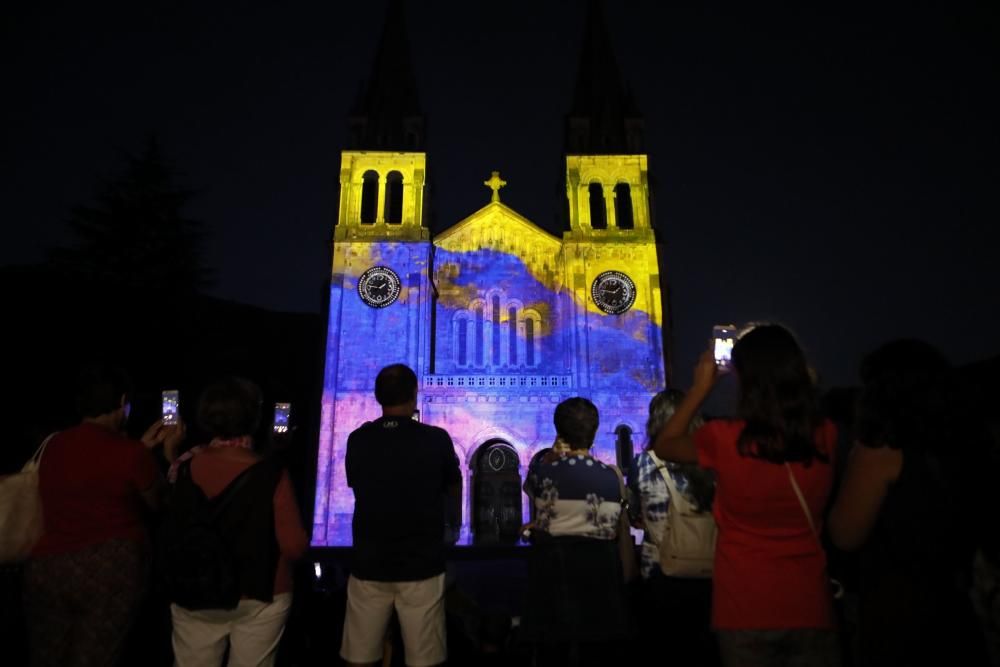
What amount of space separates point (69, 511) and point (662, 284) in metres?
23.2

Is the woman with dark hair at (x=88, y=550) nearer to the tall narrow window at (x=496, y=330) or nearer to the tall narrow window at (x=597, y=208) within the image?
the tall narrow window at (x=496, y=330)

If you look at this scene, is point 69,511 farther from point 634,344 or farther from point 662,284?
point 662,284

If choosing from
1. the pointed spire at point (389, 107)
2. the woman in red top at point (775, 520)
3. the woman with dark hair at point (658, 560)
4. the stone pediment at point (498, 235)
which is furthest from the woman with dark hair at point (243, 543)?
the pointed spire at point (389, 107)

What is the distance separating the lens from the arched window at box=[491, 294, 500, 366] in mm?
23062

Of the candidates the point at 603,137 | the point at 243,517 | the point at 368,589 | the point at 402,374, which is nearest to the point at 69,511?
the point at 243,517

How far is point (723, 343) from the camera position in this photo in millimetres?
3449

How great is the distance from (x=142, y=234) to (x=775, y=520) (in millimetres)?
30068

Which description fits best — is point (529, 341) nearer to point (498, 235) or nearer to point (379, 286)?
point (498, 235)

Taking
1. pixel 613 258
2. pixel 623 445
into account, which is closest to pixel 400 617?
pixel 623 445

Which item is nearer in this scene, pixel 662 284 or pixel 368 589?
pixel 368 589

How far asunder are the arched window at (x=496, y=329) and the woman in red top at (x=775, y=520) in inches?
794

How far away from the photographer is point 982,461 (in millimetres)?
2658

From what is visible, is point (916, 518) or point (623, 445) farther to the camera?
point (623, 445)

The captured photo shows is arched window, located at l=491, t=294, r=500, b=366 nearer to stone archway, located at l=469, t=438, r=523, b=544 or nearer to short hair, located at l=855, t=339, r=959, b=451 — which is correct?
stone archway, located at l=469, t=438, r=523, b=544
